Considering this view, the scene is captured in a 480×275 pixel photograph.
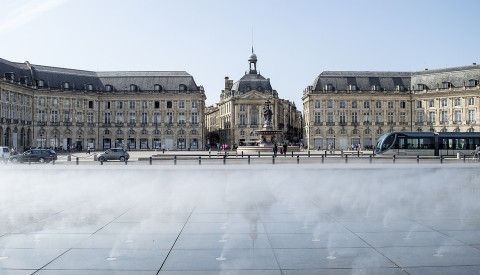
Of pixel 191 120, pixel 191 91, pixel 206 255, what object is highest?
pixel 191 91

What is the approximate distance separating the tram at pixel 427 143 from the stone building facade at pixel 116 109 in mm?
53902

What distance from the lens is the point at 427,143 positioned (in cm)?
5831

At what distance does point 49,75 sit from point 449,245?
322 ft

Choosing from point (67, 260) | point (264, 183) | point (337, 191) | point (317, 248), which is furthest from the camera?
point (264, 183)

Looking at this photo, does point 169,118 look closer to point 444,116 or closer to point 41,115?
point 41,115

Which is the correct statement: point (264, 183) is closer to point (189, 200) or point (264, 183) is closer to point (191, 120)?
point (189, 200)

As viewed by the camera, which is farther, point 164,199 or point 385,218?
point 164,199

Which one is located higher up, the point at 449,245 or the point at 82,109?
the point at 82,109

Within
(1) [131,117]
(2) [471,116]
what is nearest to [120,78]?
(1) [131,117]

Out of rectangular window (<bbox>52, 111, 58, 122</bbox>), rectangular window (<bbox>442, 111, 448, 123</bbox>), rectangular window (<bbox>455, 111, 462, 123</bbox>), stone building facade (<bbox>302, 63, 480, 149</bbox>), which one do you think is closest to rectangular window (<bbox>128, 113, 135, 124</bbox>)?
rectangular window (<bbox>52, 111, 58, 122</bbox>)

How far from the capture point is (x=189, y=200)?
17078mm

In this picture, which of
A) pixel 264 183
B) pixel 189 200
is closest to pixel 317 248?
pixel 189 200

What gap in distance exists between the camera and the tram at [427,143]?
57.4 m

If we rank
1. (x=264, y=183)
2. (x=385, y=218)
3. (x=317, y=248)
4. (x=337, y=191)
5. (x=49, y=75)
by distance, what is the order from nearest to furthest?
1. (x=317, y=248)
2. (x=385, y=218)
3. (x=337, y=191)
4. (x=264, y=183)
5. (x=49, y=75)
